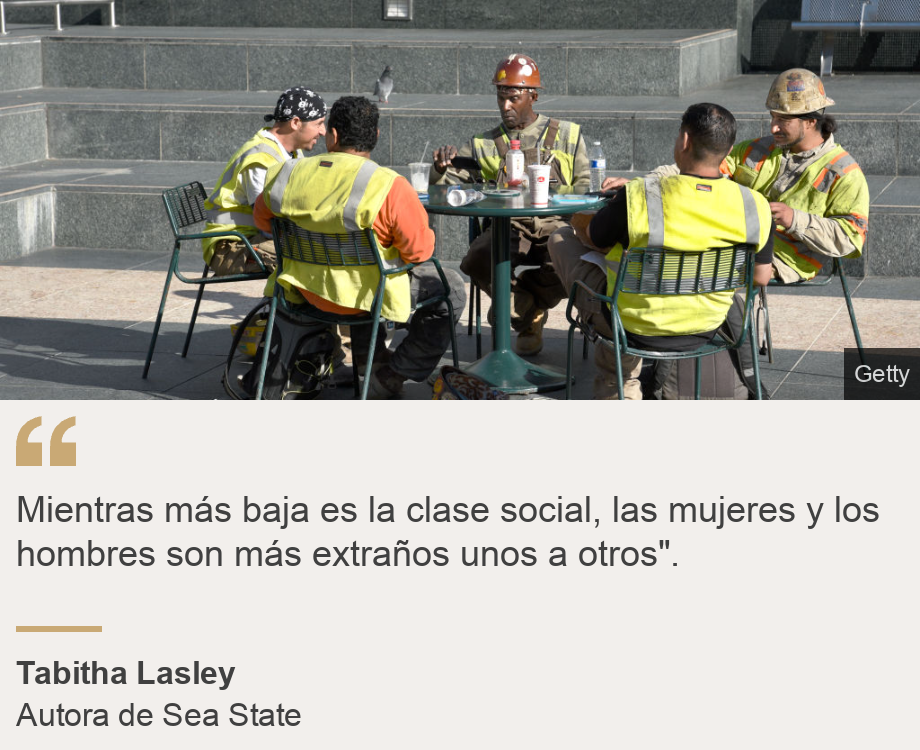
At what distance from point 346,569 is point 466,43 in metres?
9.27

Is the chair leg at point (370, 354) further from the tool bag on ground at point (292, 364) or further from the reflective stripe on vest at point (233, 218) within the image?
the reflective stripe on vest at point (233, 218)

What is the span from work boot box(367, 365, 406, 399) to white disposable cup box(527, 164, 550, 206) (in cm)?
88

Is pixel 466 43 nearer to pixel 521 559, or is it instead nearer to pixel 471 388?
pixel 471 388

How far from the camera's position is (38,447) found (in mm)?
2531

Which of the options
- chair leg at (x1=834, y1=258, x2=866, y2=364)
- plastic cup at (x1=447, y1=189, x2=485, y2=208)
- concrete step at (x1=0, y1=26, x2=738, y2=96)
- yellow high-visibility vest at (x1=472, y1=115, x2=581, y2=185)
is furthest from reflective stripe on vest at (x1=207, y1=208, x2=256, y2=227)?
concrete step at (x1=0, y1=26, x2=738, y2=96)

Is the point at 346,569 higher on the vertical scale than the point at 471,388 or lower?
higher

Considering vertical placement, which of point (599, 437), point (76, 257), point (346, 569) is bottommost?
point (76, 257)

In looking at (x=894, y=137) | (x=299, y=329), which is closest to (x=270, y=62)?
(x=894, y=137)

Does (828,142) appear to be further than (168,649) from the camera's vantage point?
Yes

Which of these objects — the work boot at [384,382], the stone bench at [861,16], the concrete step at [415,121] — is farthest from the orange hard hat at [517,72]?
the stone bench at [861,16]

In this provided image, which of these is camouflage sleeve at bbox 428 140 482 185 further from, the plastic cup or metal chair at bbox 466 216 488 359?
the plastic cup

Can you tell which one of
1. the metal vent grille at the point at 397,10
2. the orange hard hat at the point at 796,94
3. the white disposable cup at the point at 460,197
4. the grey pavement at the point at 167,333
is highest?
the metal vent grille at the point at 397,10

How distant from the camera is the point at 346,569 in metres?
2.56

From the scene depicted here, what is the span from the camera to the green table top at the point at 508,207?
17.0 feet
